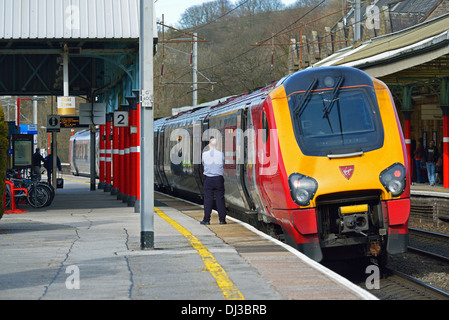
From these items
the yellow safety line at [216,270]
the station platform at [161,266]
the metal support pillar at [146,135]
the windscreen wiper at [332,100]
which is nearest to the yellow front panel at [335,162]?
the windscreen wiper at [332,100]

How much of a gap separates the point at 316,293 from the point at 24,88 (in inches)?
836

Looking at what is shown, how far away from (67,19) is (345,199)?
1141cm

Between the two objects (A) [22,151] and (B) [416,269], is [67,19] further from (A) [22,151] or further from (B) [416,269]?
(B) [416,269]

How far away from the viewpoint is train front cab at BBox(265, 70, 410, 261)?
11.3 metres

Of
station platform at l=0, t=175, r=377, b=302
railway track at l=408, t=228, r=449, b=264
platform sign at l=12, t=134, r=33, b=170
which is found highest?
platform sign at l=12, t=134, r=33, b=170

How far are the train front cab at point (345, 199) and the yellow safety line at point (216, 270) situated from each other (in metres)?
1.31

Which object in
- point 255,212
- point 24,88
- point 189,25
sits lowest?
point 255,212

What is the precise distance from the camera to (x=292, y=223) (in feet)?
37.1

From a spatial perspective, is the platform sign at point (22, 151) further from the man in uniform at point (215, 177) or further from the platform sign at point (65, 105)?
the man in uniform at point (215, 177)

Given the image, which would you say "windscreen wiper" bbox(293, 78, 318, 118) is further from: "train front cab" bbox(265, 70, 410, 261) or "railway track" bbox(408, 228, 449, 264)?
"railway track" bbox(408, 228, 449, 264)

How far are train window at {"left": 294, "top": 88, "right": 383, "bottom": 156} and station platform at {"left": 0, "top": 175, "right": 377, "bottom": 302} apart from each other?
1.62 m

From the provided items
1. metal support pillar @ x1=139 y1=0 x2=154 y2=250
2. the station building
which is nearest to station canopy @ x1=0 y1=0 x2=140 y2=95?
the station building
